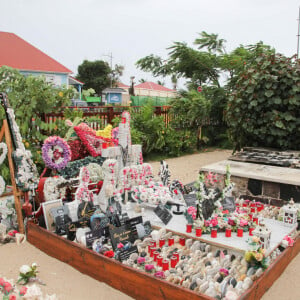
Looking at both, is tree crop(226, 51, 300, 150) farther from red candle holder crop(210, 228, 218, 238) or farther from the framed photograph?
the framed photograph

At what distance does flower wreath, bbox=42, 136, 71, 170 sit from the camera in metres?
4.28

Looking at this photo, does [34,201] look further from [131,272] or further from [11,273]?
[131,272]

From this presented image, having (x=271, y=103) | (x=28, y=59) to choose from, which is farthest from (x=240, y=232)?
(x=28, y=59)

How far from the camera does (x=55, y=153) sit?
14.3ft

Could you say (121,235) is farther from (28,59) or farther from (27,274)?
(28,59)

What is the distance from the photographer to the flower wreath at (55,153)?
428 cm

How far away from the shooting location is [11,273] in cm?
326

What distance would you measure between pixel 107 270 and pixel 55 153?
188 centimetres

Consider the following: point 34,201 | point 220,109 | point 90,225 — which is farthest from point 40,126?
point 220,109

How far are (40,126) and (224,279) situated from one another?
408 cm

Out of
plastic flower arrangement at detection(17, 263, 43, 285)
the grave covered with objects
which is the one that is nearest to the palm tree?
the grave covered with objects

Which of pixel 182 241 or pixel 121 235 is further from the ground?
pixel 121 235

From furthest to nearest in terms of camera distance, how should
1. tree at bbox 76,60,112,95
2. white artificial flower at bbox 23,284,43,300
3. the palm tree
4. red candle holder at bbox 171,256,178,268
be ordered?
1. tree at bbox 76,60,112,95
2. the palm tree
3. red candle holder at bbox 171,256,178,268
4. white artificial flower at bbox 23,284,43,300

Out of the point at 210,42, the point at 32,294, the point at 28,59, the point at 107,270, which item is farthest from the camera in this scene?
the point at 28,59
